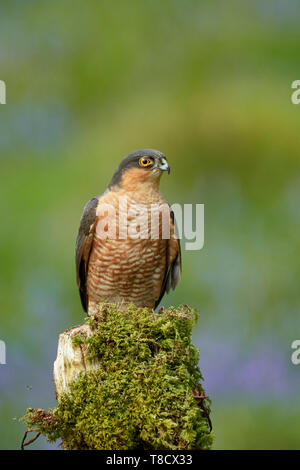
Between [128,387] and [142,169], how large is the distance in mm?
1709

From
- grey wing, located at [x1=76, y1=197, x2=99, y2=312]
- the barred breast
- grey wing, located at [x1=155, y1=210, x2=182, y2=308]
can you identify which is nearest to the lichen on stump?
the barred breast

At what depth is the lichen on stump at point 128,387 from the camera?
2.51 meters

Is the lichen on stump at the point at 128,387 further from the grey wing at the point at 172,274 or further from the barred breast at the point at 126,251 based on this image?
the grey wing at the point at 172,274

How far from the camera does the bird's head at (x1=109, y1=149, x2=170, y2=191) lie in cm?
395

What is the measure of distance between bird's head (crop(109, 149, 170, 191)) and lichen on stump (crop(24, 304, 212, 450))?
1294mm

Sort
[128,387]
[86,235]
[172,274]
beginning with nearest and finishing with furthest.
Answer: [128,387] < [86,235] < [172,274]

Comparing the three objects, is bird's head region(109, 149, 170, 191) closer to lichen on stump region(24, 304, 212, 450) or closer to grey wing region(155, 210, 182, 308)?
grey wing region(155, 210, 182, 308)

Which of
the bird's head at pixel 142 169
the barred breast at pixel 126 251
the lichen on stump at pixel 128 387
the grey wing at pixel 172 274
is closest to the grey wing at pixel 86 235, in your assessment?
the barred breast at pixel 126 251

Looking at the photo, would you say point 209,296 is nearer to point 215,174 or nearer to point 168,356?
point 215,174

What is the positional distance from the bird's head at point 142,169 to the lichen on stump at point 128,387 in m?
1.29

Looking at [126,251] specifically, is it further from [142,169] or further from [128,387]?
[128,387]

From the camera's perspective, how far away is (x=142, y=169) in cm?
396

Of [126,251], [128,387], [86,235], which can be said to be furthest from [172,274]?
[128,387]
